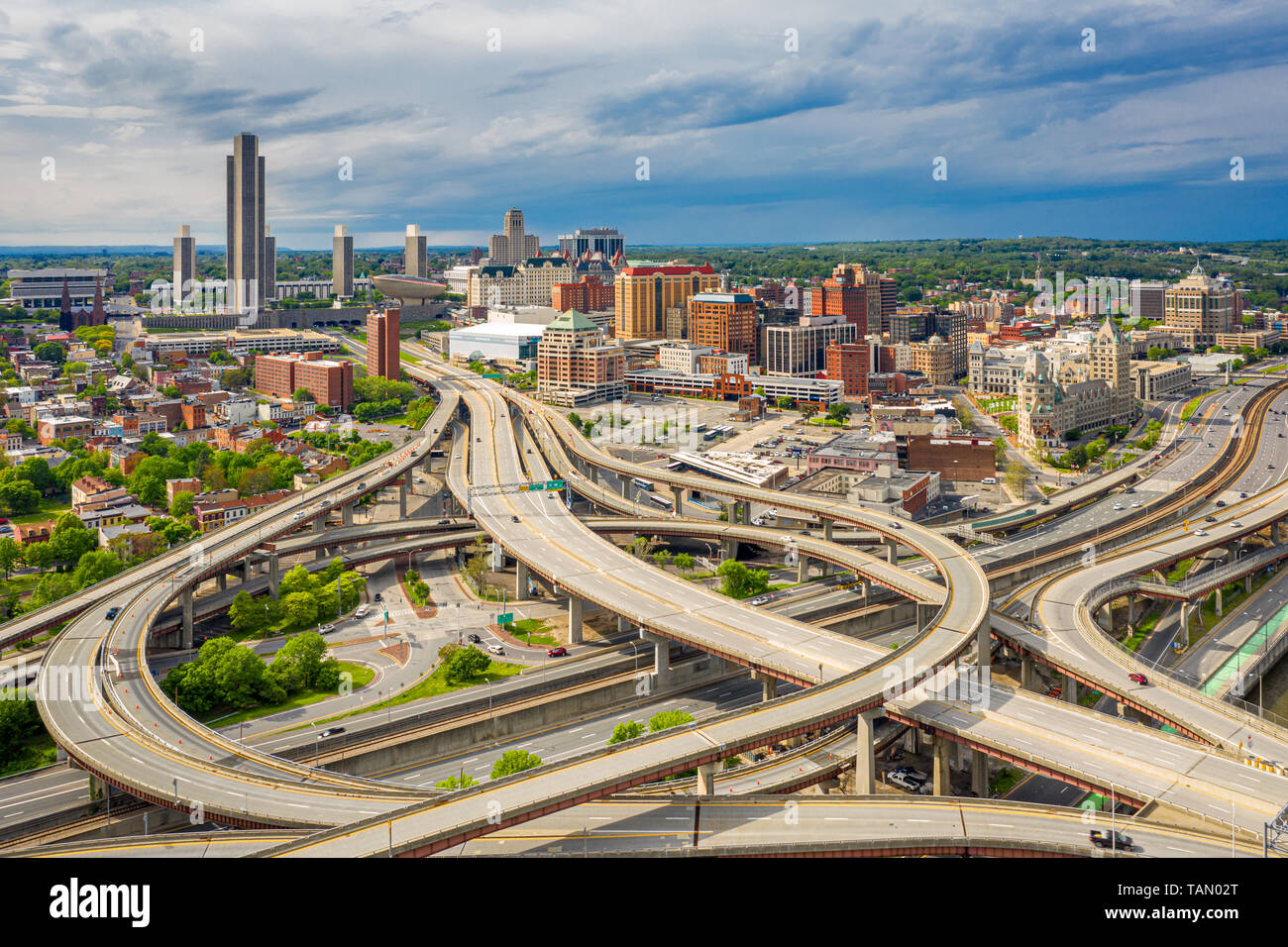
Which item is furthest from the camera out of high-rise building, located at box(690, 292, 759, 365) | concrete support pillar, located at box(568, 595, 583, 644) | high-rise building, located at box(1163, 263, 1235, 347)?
high-rise building, located at box(1163, 263, 1235, 347)

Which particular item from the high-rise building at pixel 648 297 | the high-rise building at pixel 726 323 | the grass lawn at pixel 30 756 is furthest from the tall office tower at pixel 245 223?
the grass lawn at pixel 30 756

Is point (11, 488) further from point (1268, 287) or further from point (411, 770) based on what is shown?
point (1268, 287)

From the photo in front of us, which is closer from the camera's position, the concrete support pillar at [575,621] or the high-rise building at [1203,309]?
the concrete support pillar at [575,621]

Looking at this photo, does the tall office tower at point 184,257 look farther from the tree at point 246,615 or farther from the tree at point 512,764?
the tree at point 512,764

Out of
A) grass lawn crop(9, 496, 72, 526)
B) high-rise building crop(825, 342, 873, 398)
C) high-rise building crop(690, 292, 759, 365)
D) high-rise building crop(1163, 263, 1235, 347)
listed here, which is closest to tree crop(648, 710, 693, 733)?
grass lawn crop(9, 496, 72, 526)

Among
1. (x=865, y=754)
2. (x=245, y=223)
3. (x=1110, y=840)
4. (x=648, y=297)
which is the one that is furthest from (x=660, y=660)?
(x=245, y=223)

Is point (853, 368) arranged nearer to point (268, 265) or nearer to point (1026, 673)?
point (1026, 673)

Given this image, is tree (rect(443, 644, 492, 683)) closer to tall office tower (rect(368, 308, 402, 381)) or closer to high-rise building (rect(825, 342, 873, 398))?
high-rise building (rect(825, 342, 873, 398))
